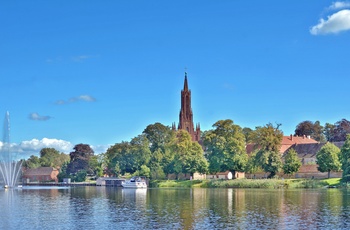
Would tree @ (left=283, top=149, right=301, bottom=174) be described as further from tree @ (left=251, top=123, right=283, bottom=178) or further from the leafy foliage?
the leafy foliage

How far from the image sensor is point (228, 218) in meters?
45.8

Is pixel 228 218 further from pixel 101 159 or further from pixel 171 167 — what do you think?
pixel 101 159

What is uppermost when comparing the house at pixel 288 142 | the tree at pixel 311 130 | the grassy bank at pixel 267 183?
the tree at pixel 311 130

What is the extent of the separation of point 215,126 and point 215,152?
21.6 ft

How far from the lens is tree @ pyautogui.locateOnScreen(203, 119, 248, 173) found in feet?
399

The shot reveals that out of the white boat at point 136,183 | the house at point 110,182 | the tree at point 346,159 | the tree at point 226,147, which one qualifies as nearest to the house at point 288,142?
the tree at point 226,147

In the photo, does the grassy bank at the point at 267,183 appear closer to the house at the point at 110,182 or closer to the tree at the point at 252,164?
the tree at the point at 252,164

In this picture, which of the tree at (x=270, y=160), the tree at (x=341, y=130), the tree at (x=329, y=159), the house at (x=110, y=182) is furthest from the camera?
the tree at (x=341, y=130)

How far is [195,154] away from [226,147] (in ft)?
53.4

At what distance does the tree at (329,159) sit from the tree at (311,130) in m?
76.5

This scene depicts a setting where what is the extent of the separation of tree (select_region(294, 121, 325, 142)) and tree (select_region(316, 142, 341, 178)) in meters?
76.5

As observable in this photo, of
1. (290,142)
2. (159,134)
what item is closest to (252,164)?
(159,134)

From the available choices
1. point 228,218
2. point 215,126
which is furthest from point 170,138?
point 228,218

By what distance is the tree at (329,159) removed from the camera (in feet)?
365
